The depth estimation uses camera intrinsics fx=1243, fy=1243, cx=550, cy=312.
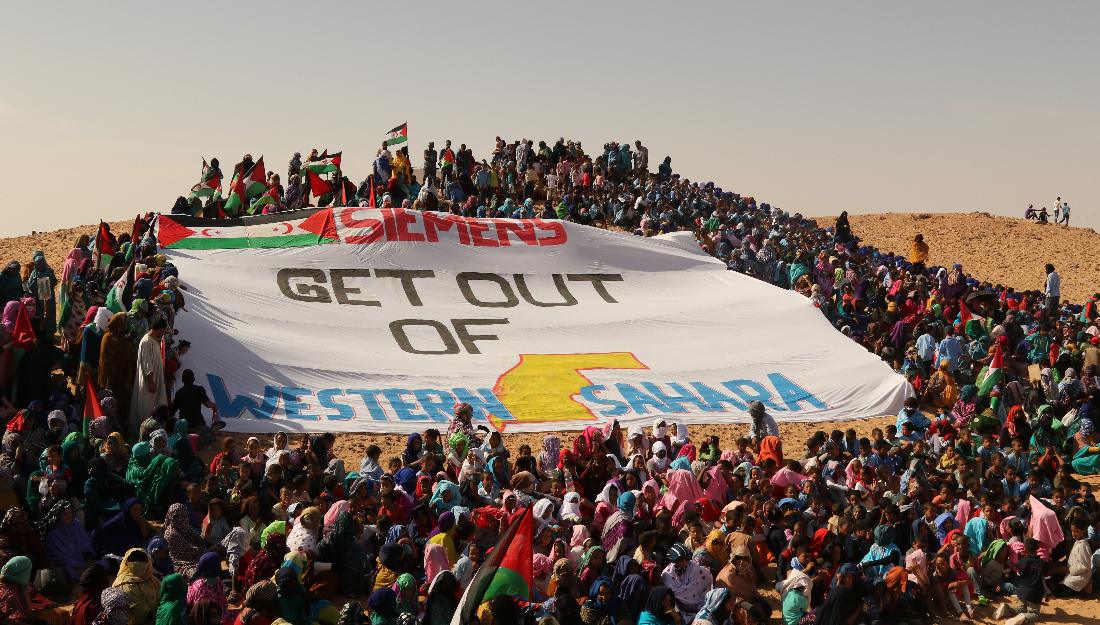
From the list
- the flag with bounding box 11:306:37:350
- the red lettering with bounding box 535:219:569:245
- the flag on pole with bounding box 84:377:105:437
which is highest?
the red lettering with bounding box 535:219:569:245

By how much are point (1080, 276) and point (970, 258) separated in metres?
4.00

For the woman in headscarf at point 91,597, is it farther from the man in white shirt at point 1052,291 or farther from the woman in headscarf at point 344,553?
the man in white shirt at point 1052,291

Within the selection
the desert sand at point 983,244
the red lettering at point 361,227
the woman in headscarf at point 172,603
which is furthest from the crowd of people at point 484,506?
the desert sand at point 983,244

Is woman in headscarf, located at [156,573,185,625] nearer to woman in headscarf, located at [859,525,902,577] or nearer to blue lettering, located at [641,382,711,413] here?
woman in headscarf, located at [859,525,902,577]

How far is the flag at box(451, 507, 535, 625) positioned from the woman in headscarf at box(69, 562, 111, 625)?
3.01 metres

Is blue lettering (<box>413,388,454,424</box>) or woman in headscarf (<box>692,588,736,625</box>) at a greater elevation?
blue lettering (<box>413,388,454,424</box>)

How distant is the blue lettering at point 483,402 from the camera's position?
62.4ft

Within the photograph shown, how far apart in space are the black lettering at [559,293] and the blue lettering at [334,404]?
16.9 ft

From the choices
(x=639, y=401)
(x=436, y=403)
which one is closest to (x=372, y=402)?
(x=436, y=403)

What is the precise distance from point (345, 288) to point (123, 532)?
10.3m

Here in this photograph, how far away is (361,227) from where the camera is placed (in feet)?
77.7

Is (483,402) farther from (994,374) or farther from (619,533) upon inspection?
(994,374)

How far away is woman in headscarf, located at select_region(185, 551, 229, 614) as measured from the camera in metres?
10.5

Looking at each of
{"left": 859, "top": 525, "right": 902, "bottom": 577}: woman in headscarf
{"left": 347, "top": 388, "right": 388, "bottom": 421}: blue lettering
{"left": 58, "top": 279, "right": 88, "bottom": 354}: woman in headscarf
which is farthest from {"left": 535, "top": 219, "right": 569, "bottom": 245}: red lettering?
{"left": 859, "top": 525, "right": 902, "bottom": 577}: woman in headscarf
